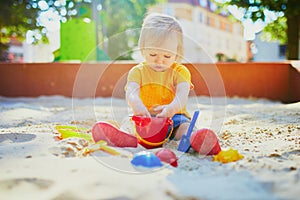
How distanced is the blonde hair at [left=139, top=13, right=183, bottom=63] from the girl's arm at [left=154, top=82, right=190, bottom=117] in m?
0.18

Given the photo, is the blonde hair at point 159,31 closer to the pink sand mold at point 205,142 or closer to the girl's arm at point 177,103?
the girl's arm at point 177,103

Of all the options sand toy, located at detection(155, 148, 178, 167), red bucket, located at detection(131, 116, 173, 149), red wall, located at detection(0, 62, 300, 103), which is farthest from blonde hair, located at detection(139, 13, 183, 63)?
red wall, located at detection(0, 62, 300, 103)

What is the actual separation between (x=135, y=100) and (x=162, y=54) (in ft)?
0.98

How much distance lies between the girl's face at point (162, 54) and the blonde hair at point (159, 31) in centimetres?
3

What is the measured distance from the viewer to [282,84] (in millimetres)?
4047

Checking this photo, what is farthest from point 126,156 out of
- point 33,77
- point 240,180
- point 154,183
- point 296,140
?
point 33,77

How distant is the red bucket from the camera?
1594 mm

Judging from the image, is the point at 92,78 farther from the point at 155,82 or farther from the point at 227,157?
the point at 227,157

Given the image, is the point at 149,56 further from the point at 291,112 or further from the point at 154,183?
the point at 291,112

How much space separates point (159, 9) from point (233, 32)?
9460mm

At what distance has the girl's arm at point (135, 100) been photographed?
5.44 feet

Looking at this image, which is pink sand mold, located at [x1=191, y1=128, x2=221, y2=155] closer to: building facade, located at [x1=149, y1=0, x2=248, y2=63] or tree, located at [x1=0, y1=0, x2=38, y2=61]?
tree, located at [x1=0, y1=0, x2=38, y2=61]

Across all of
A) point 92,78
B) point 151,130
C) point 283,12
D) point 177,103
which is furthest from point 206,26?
point 151,130

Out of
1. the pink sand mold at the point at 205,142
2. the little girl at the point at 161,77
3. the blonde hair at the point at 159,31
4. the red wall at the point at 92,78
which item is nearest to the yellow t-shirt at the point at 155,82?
the little girl at the point at 161,77
